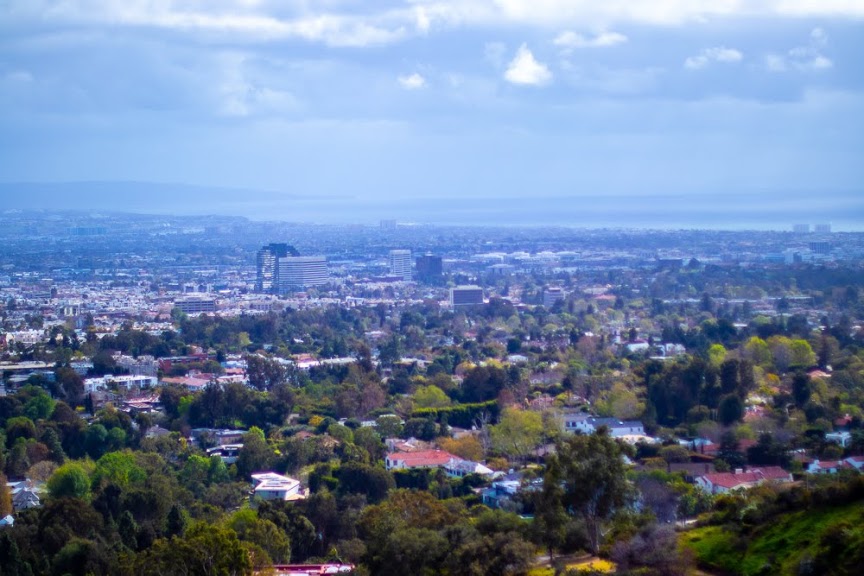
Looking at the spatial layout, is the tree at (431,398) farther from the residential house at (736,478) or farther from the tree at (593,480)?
the tree at (593,480)

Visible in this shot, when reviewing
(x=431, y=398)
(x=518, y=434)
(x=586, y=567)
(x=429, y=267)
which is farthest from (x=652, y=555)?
(x=429, y=267)

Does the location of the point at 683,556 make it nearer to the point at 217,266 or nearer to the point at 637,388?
the point at 637,388

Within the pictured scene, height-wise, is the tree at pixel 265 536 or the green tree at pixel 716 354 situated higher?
the green tree at pixel 716 354

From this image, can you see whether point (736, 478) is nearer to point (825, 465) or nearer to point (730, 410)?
point (825, 465)

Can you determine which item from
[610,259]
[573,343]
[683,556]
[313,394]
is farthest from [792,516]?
[610,259]

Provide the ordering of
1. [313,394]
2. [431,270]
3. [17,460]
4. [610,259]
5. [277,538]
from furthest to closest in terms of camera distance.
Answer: [610,259] < [431,270] < [313,394] < [17,460] < [277,538]

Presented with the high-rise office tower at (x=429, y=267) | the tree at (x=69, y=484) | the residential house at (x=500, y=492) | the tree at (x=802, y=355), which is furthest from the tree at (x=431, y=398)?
the high-rise office tower at (x=429, y=267)
